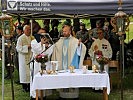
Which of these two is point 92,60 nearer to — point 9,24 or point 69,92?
point 69,92

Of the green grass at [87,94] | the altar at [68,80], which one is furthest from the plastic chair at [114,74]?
the altar at [68,80]

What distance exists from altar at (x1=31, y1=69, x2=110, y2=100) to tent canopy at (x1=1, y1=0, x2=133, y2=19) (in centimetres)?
144

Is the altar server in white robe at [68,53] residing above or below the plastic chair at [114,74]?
above

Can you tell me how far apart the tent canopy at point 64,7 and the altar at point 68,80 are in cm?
144

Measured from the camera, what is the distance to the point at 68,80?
8.41 meters

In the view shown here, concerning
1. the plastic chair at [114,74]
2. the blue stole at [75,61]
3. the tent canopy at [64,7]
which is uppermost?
the tent canopy at [64,7]

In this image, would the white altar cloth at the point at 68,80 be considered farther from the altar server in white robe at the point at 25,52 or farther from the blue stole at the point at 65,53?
the altar server in white robe at the point at 25,52

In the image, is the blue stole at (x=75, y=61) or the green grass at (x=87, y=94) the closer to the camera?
the blue stole at (x=75, y=61)

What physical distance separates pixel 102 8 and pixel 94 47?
2.02 m

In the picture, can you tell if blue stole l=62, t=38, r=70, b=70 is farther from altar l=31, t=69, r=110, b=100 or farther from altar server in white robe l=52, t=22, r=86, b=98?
altar l=31, t=69, r=110, b=100

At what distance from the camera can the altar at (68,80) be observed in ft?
27.4

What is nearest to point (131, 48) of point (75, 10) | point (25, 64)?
point (25, 64)

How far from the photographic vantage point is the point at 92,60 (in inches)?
431

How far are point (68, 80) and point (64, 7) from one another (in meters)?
1.64
